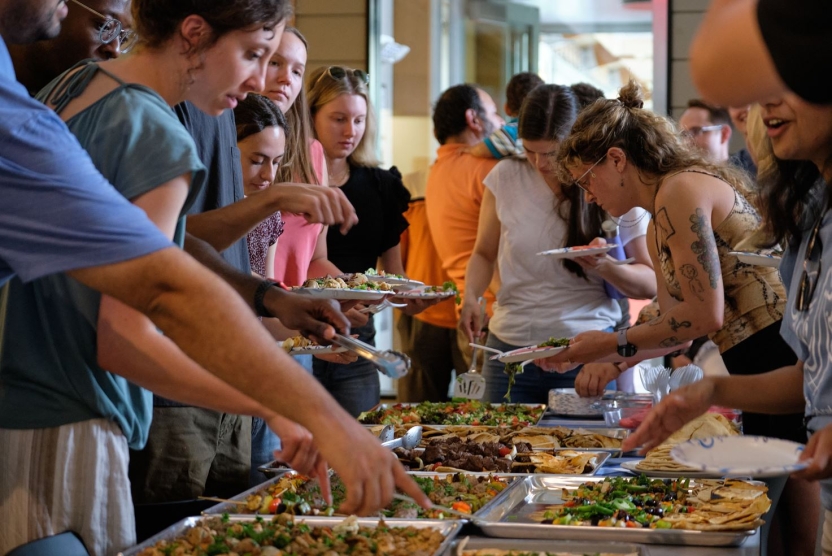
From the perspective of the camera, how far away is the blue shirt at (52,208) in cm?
112

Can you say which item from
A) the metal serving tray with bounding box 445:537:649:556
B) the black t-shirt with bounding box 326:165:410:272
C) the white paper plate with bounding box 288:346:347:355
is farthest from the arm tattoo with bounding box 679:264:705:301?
the black t-shirt with bounding box 326:165:410:272

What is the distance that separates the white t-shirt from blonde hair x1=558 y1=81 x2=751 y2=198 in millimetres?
727

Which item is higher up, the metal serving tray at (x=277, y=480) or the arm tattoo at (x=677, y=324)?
the arm tattoo at (x=677, y=324)

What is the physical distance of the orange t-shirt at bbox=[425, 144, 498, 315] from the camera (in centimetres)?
430

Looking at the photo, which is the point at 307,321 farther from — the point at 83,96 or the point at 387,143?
the point at 387,143

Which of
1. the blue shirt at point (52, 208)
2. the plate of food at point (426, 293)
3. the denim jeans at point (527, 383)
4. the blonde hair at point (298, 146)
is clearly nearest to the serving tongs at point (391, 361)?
the blue shirt at point (52, 208)

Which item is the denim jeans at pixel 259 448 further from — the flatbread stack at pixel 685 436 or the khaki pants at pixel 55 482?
the khaki pants at pixel 55 482

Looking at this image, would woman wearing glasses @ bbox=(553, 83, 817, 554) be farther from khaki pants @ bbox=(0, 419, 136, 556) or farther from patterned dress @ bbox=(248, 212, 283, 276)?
khaki pants @ bbox=(0, 419, 136, 556)

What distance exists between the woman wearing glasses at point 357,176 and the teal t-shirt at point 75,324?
2108mm

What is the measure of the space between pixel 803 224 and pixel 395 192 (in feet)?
7.76

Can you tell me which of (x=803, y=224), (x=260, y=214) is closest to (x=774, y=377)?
(x=803, y=224)

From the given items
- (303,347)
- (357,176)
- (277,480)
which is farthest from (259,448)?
(357,176)

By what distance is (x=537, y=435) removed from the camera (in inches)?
103

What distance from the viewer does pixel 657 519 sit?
176 cm
